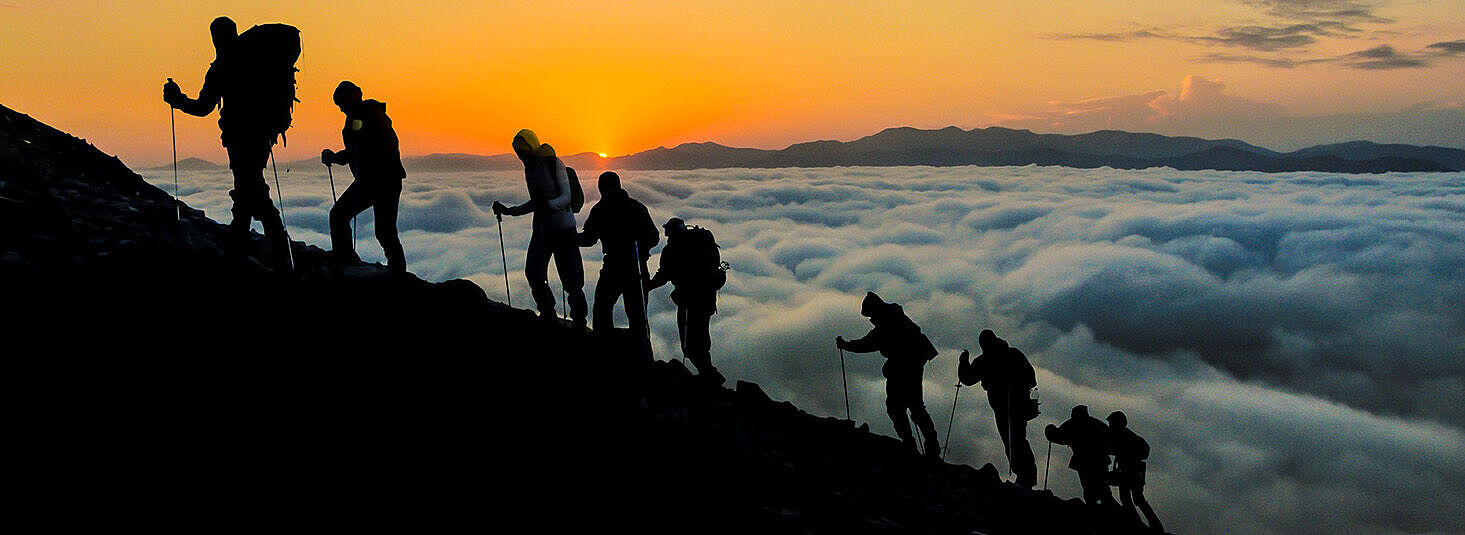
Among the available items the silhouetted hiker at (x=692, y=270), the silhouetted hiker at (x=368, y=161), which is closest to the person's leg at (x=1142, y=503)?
the silhouetted hiker at (x=692, y=270)

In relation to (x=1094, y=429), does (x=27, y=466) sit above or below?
above

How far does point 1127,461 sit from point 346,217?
464 inches

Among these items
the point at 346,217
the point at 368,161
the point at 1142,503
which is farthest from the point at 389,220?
the point at 1142,503

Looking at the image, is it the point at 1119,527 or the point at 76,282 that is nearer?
the point at 76,282

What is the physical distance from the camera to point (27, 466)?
15.0 ft

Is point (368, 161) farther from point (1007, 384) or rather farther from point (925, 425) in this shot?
point (1007, 384)

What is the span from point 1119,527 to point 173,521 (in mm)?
11205

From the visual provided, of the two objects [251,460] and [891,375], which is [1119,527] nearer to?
[891,375]

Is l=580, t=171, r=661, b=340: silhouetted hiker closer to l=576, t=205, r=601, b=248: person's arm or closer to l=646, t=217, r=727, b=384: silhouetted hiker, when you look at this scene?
l=576, t=205, r=601, b=248: person's arm

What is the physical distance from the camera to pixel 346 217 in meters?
8.39

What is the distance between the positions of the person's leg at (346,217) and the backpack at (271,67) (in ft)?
2.89

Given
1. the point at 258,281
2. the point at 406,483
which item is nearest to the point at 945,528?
the point at 406,483

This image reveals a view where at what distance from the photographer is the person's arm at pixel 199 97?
24.3ft

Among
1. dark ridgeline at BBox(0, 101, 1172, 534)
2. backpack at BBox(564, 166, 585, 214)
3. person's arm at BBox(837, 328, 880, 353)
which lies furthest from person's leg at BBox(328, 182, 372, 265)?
person's arm at BBox(837, 328, 880, 353)
